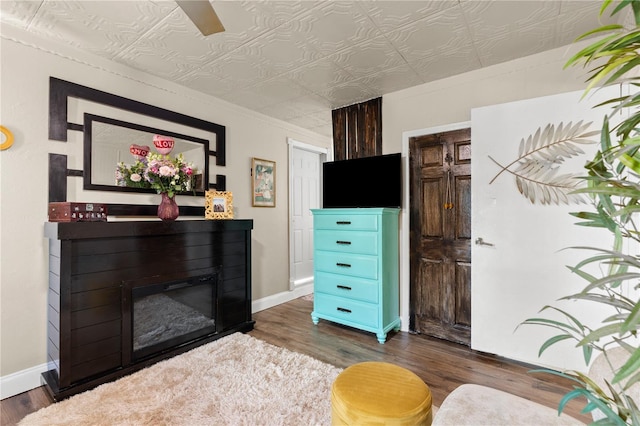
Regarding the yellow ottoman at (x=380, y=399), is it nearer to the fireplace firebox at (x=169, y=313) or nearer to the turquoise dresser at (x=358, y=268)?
the turquoise dresser at (x=358, y=268)

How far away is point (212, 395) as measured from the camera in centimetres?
199

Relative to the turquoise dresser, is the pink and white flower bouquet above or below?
above

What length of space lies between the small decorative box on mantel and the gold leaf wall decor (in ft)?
10.3

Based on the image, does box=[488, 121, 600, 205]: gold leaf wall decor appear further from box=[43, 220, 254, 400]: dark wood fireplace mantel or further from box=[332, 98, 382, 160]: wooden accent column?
box=[43, 220, 254, 400]: dark wood fireplace mantel

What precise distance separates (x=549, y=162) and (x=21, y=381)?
13.3 ft

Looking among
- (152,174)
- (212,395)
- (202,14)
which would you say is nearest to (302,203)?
(152,174)

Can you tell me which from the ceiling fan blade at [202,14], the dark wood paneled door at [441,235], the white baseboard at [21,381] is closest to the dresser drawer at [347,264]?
the dark wood paneled door at [441,235]

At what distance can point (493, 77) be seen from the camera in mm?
2664

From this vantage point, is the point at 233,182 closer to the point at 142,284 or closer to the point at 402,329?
the point at 142,284

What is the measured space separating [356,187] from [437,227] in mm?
935

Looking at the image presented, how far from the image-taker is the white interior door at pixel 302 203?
4312 millimetres

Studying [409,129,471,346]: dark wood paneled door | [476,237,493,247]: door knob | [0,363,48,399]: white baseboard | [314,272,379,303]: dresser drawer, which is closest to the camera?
[0,363,48,399]: white baseboard

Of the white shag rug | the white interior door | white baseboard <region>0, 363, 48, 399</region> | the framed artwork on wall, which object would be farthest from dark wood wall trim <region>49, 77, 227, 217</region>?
the white interior door

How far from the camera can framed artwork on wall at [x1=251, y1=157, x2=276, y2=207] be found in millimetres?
3711
